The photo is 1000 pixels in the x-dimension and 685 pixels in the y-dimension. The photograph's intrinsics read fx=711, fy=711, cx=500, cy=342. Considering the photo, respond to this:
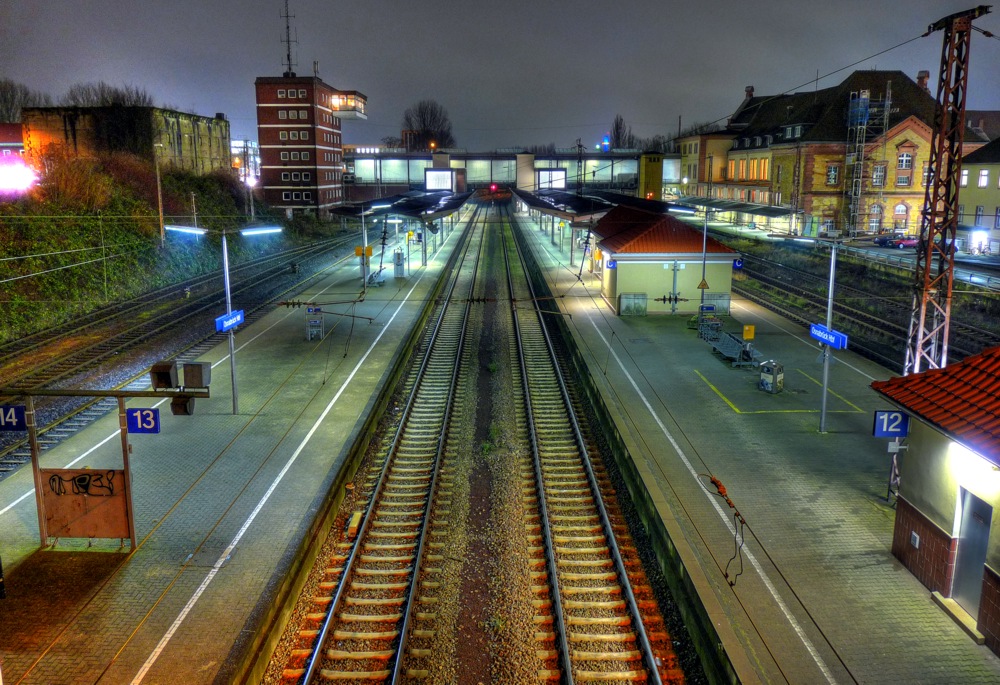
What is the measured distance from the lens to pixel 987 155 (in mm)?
43906

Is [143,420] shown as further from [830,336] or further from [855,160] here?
[855,160]

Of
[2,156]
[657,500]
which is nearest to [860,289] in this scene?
[657,500]

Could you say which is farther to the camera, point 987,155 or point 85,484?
point 987,155

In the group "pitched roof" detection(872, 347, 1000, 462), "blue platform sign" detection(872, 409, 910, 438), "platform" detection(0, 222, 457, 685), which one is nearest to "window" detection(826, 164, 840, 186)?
"platform" detection(0, 222, 457, 685)

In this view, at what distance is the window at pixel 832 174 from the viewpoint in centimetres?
5175

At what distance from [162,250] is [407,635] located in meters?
33.2

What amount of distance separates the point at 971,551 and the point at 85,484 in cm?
1178

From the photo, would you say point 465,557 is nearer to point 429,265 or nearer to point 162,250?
point 162,250

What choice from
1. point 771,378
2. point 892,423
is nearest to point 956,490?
Answer: point 892,423

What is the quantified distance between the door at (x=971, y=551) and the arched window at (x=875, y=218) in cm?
4646

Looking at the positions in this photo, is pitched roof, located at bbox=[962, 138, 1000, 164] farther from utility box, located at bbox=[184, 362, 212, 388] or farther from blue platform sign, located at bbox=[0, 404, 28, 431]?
blue platform sign, located at bbox=[0, 404, 28, 431]

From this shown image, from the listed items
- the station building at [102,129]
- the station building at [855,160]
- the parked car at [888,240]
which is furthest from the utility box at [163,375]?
the station building at [102,129]

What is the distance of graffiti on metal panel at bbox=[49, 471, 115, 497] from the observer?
10172mm

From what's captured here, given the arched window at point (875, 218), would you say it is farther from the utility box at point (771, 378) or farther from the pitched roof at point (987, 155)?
the utility box at point (771, 378)
